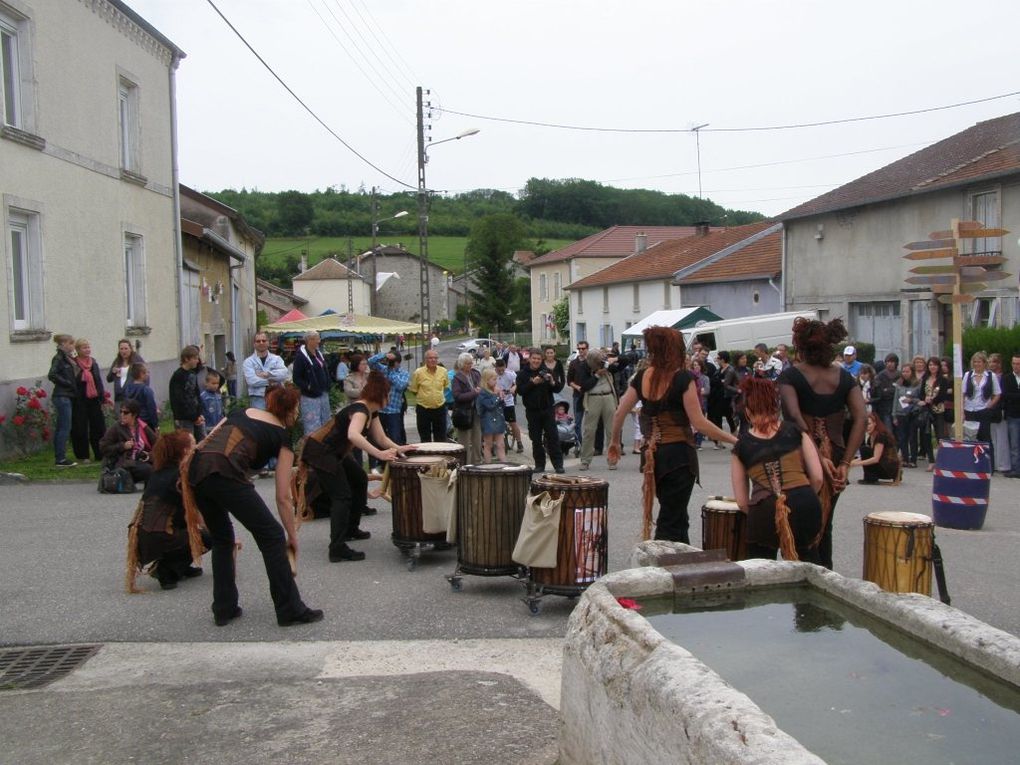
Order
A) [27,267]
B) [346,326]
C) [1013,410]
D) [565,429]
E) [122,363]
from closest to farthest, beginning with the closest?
1. [1013,410]
2. [122,363]
3. [27,267]
4. [565,429]
5. [346,326]

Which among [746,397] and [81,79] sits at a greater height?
[81,79]

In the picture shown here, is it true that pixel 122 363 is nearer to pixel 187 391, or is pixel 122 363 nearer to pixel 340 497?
pixel 187 391

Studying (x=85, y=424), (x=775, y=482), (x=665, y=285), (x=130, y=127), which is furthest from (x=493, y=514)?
(x=665, y=285)

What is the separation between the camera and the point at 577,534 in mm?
6809

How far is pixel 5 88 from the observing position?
1550 centimetres

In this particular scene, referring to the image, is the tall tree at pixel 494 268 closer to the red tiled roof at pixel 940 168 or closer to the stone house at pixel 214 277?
the stone house at pixel 214 277

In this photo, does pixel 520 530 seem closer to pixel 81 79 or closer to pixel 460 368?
pixel 460 368

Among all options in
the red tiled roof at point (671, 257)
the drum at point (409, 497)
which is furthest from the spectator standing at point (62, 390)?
the red tiled roof at point (671, 257)

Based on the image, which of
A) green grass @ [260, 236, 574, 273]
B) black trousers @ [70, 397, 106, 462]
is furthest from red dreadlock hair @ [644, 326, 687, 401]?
green grass @ [260, 236, 574, 273]

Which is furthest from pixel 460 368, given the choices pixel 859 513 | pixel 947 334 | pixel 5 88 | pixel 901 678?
pixel 947 334

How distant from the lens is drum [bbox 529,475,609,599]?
6.78 m

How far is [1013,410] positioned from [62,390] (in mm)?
13251

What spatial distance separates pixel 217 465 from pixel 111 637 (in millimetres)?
1384

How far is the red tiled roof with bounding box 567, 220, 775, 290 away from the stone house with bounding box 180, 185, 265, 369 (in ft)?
61.2
